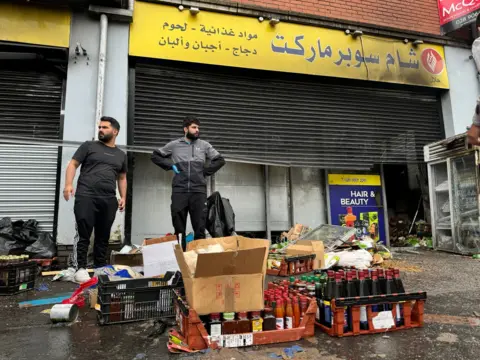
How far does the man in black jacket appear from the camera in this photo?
448 cm

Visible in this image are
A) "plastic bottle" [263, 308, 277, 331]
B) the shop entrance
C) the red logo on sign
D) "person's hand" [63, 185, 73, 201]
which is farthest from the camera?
the shop entrance

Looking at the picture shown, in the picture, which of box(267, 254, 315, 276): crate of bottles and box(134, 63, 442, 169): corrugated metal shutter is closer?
box(267, 254, 315, 276): crate of bottles

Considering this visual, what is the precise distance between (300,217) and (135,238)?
358cm

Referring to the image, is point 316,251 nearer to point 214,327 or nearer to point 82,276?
point 214,327

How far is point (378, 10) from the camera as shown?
8227 mm

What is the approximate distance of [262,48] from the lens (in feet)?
22.9

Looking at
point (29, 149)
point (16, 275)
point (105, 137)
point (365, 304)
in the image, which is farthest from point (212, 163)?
point (29, 149)

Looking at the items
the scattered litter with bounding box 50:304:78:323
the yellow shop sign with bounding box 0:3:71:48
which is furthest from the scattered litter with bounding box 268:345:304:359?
the yellow shop sign with bounding box 0:3:71:48

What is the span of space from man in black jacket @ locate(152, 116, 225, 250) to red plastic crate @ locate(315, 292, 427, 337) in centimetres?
247

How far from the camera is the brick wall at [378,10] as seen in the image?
25.0 ft

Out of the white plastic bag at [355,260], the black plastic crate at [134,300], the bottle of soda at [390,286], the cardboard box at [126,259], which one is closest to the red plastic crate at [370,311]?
the bottle of soda at [390,286]

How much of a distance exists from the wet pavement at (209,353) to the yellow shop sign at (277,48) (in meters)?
5.15

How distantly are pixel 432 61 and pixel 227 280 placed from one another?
27.9 ft

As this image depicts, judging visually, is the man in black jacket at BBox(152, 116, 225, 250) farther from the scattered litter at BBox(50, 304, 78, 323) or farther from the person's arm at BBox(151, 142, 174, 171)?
the scattered litter at BBox(50, 304, 78, 323)
